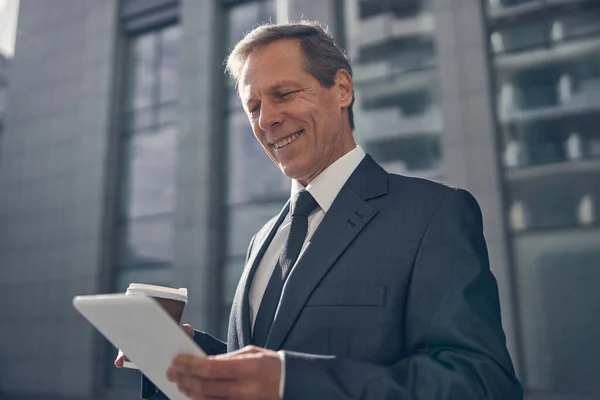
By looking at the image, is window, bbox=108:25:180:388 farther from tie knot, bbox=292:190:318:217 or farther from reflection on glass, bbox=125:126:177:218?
tie knot, bbox=292:190:318:217

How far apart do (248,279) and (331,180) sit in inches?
21.0

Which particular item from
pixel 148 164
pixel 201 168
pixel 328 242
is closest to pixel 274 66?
pixel 328 242

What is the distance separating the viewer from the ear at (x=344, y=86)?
2227 mm

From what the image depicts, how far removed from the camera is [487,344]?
1.50 meters

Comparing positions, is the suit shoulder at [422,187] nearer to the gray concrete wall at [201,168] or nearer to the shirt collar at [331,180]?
the shirt collar at [331,180]

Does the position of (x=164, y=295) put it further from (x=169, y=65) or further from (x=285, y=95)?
(x=169, y=65)

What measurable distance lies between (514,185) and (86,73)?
11.3m

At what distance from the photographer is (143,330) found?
4.20ft

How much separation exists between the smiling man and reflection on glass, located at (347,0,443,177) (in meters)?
7.94

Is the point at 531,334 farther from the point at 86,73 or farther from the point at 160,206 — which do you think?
the point at 86,73

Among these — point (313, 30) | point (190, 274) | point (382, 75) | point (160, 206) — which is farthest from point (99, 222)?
point (313, 30)

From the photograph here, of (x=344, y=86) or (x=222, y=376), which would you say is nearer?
(x=222, y=376)

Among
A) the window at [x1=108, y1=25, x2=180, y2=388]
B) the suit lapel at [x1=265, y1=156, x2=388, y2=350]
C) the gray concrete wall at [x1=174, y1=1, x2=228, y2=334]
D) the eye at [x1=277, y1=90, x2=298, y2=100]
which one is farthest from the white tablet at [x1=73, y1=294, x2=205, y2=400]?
the window at [x1=108, y1=25, x2=180, y2=388]

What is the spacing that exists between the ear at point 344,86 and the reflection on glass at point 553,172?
769 centimetres
